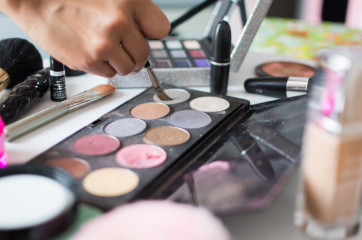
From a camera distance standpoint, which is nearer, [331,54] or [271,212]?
[331,54]

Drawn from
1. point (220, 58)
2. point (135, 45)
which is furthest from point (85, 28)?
point (220, 58)

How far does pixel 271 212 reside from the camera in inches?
21.1

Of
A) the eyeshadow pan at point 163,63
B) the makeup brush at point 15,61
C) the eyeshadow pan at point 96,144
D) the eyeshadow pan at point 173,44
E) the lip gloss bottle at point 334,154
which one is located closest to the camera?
the lip gloss bottle at point 334,154

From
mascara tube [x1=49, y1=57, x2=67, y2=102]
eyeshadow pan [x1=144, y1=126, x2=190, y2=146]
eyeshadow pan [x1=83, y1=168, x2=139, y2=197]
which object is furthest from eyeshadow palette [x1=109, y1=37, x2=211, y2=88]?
eyeshadow pan [x1=83, y1=168, x2=139, y2=197]

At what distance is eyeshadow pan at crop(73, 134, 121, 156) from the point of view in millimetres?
613

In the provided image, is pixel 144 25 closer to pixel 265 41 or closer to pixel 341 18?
pixel 265 41

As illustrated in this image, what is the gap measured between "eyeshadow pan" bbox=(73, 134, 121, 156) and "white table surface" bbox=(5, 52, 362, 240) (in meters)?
0.07

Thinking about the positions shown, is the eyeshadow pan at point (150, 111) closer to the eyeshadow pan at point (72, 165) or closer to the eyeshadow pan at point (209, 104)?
the eyeshadow pan at point (209, 104)

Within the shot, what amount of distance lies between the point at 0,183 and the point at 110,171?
0.14 metres

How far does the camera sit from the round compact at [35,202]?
414 millimetres

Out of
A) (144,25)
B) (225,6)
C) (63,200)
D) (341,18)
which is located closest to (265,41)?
(225,6)

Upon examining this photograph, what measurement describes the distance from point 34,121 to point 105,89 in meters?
0.18

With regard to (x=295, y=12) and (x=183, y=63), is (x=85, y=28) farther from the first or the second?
(x=295, y=12)

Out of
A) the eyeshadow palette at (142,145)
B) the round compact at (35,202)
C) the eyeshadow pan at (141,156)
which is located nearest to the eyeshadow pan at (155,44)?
the eyeshadow palette at (142,145)
